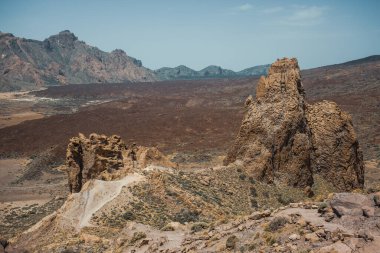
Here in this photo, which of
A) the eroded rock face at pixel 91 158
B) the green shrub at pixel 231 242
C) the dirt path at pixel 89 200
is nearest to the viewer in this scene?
the green shrub at pixel 231 242

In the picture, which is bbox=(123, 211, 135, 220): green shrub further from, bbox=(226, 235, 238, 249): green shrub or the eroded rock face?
bbox=(226, 235, 238, 249): green shrub

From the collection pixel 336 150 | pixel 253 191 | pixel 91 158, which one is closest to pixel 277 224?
pixel 253 191

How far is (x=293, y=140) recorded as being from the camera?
26438mm

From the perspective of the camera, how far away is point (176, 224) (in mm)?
18438

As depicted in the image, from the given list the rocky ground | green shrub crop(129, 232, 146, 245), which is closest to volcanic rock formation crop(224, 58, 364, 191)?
the rocky ground

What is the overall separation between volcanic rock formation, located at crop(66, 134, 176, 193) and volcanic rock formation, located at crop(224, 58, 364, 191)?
5983mm

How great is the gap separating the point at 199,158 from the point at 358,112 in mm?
38939

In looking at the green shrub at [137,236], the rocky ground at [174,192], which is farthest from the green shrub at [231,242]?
the green shrub at [137,236]

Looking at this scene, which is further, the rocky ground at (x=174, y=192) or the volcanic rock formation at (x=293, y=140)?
the volcanic rock formation at (x=293, y=140)

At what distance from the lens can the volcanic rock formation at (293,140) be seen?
26.2 metres

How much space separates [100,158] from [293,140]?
41.9 ft

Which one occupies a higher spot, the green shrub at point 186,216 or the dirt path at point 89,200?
the dirt path at point 89,200

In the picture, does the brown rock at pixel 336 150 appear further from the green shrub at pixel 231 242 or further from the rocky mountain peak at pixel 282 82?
the green shrub at pixel 231 242

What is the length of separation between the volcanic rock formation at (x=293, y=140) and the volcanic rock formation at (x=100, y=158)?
236 inches
